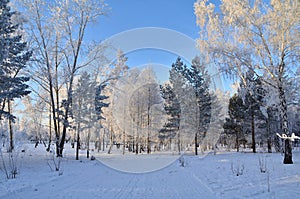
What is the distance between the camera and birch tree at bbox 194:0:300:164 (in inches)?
394

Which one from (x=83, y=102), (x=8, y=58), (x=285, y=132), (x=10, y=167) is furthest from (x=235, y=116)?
(x=8, y=58)

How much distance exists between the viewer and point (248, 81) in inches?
460

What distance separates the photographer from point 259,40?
11.1m

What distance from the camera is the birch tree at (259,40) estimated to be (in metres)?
10.0

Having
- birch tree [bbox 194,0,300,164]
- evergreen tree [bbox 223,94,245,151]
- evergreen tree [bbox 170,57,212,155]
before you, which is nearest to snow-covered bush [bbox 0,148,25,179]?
birch tree [bbox 194,0,300,164]

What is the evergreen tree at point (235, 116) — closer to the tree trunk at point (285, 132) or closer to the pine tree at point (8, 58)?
the tree trunk at point (285, 132)

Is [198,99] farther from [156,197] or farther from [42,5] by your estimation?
[156,197]

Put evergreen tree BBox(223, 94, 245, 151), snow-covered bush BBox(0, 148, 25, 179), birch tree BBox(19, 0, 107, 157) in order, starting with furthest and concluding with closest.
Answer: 1. evergreen tree BBox(223, 94, 245, 151)
2. birch tree BBox(19, 0, 107, 157)
3. snow-covered bush BBox(0, 148, 25, 179)

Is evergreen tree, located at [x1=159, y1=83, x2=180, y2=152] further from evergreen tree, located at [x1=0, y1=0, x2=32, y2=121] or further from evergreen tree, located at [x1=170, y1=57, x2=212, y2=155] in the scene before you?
evergreen tree, located at [x1=0, y1=0, x2=32, y2=121]

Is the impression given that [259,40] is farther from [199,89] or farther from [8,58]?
[8,58]

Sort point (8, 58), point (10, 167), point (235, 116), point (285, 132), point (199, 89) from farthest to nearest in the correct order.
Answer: point (235, 116)
point (199, 89)
point (285, 132)
point (10, 167)
point (8, 58)

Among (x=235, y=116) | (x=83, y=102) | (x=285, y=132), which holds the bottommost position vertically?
(x=285, y=132)

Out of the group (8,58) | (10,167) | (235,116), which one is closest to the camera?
(8,58)

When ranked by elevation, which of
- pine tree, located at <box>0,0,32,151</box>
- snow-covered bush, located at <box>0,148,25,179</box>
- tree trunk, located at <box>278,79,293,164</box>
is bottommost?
snow-covered bush, located at <box>0,148,25,179</box>
